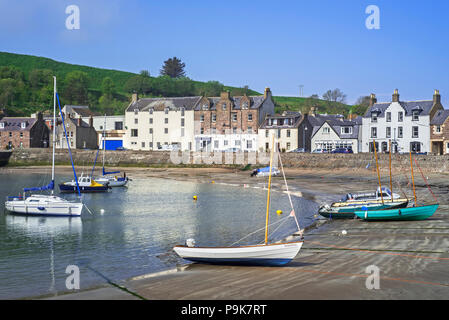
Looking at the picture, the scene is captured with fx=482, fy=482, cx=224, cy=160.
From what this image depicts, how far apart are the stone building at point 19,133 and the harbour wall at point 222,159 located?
4.38 metres

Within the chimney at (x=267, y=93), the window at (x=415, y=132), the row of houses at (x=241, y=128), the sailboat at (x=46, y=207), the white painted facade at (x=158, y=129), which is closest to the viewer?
the sailboat at (x=46, y=207)

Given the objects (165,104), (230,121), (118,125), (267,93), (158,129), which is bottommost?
(158,129)

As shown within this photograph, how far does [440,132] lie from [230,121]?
37.1 m

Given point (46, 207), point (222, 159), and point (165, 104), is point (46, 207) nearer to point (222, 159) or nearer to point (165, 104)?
point (222, 159)

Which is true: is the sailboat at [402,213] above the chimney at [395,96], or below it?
below

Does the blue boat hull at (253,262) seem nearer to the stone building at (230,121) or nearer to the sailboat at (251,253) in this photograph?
the sailboat at (251,253)

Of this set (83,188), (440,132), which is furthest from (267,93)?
(83,188)

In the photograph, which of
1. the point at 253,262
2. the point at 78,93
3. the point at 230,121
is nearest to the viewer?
the point at 253,262

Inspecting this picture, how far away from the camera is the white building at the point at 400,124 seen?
76.6 m

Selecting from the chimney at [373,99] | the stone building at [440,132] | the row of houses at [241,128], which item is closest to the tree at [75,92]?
the row of houses at [241,128]

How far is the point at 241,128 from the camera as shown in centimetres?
9194

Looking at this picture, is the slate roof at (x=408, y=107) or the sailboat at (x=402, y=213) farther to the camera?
the slate roof at (x=408, y=107)

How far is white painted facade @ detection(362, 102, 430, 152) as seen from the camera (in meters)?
76.7

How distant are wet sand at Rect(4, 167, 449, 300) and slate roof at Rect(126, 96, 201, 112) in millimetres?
69173
